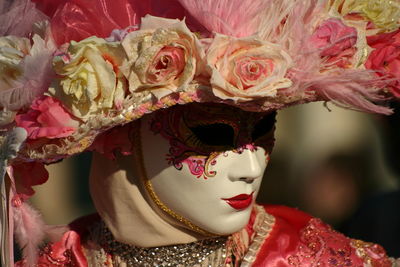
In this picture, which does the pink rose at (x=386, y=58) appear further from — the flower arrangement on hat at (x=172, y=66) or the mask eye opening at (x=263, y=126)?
the mask eye opening at (x=263, y=126)

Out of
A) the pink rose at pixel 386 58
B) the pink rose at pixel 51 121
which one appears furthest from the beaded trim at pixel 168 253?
the pink rose at pixel 386 58

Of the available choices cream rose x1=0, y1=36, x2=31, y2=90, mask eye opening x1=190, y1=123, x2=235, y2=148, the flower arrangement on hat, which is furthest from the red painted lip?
cream rose x1=0, y1=36, x2=31, y2=90

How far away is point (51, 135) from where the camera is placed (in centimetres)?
156

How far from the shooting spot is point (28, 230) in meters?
1.78

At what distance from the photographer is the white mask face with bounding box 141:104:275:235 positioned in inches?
66.2

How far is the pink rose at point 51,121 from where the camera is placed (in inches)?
61.5

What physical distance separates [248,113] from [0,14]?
51 cm

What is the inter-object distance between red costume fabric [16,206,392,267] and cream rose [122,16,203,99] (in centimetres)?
52

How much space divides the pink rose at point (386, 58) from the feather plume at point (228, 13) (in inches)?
9.6

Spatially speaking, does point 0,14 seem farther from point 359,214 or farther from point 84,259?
point 359,214

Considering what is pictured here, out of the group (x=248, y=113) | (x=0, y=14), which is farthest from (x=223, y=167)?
(x=0, y=14)

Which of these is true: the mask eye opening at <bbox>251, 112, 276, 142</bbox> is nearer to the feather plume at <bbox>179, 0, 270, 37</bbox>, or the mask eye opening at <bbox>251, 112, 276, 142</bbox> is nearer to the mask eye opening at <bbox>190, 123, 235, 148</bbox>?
the mask eye opening at <bbox>190, 123, 235, 148</bbox>

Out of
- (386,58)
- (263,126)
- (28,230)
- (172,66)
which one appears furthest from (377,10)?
(28,230)

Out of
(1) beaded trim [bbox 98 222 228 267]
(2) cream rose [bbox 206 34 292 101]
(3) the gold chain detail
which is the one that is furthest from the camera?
(1) beaded trim [bbox 98 222 228 267]
